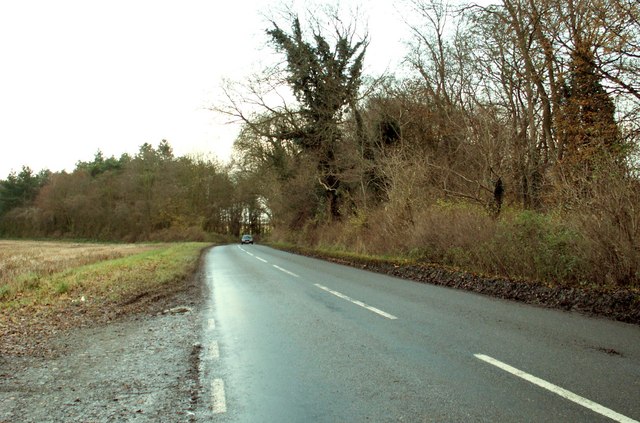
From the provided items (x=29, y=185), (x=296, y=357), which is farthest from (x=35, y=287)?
(x=29, y=185)

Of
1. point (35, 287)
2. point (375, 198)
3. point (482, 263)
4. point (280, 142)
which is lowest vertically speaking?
point (35, 287)

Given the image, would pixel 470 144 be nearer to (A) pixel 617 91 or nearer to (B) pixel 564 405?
(A) pixel 617 91

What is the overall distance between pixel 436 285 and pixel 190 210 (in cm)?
6649

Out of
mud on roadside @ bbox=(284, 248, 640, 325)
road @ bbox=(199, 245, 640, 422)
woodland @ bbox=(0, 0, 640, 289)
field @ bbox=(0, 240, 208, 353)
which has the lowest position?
field @ bbox=(0, 240, 208, 353)

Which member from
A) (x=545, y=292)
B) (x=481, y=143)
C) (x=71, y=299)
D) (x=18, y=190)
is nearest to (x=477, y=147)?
(x=481, y=143)

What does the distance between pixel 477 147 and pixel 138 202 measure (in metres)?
62.3

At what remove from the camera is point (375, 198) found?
1097 inches

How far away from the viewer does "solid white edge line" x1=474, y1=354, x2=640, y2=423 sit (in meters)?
3.82

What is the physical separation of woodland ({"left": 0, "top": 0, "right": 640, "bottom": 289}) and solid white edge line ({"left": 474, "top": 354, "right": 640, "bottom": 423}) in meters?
4.86

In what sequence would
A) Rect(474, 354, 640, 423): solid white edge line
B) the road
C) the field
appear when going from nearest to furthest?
Rect(474, 354, 640, 423): solid white edge line, the road, the field

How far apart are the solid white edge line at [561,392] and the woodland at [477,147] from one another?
4.86 metres

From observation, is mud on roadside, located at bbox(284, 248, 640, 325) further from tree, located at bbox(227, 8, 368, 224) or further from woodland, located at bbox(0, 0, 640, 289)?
tree, located at bbox(227, 8, 368, 224)

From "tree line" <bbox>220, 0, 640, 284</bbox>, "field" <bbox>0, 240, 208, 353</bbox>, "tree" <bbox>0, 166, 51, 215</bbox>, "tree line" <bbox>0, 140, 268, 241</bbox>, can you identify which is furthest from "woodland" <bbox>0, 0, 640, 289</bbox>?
"tree" <bbox>0, 166, 51, 215</bbox>

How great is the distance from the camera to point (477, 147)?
A: 66.8 ft
